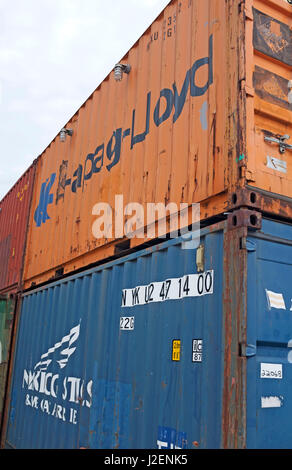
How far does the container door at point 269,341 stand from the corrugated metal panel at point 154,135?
1.51ft

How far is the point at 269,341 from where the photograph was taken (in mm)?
2490

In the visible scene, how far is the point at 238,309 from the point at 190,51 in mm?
2280

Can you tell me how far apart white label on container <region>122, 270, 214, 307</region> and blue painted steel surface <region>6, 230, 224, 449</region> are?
4cm

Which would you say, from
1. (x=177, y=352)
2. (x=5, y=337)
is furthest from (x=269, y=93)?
(x=5, y=337)

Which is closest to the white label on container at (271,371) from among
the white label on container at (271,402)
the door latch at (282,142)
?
the white label on container at (271,402)

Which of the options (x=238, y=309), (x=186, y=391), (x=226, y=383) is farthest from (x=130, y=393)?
(x=238, y=309)

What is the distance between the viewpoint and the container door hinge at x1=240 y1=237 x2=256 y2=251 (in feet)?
8.21

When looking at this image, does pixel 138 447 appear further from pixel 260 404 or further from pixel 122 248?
pixel 122 248

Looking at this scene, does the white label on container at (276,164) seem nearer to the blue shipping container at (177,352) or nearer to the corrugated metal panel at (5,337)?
the blue shipping container at (177,352)

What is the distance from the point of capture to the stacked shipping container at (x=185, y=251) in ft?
8.26

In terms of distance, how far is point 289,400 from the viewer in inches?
98.7

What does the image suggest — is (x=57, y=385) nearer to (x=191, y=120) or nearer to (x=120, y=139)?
(x=120, y=139)

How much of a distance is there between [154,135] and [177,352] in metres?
1.98

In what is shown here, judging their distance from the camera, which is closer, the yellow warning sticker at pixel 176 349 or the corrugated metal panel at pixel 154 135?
the yellow warning sticker at pixel 176 349
